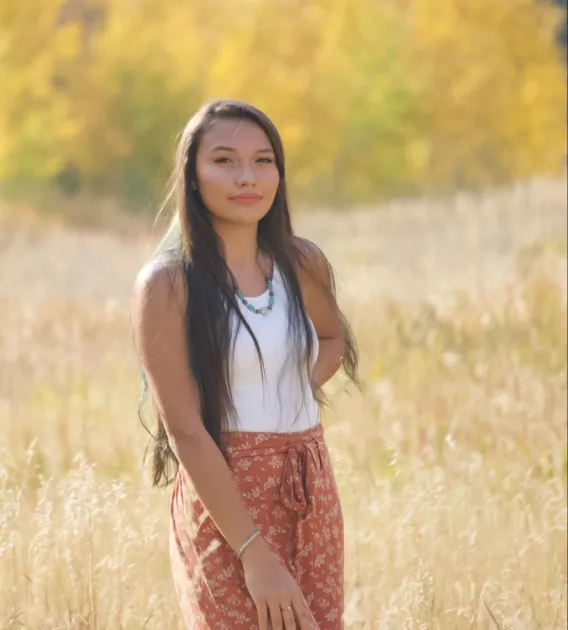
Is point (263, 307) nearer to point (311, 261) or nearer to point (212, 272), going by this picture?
point (212, 272)

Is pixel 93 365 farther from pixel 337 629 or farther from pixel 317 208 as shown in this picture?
pixel 317 208

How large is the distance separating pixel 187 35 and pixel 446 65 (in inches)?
327

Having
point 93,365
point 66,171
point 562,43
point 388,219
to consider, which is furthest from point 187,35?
point 93,365

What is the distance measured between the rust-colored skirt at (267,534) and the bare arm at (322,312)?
26 centimetres

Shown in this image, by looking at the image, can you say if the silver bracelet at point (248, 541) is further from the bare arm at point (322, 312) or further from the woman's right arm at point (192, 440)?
the bare arm at point (322, 312)

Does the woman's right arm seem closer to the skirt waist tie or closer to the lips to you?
the skirt waist tie

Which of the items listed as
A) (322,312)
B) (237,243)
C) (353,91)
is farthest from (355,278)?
(353,91)

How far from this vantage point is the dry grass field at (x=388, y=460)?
10.3 ft

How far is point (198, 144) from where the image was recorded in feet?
7.40

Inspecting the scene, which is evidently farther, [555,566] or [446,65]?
[446,65]

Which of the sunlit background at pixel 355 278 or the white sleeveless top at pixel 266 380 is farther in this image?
the sunlit background at pixel 355 278

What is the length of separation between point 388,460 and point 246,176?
286 centimetres

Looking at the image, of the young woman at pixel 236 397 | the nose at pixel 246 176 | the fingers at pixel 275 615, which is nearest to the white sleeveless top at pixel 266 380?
the young woman at pixel 236 397

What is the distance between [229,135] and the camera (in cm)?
224
